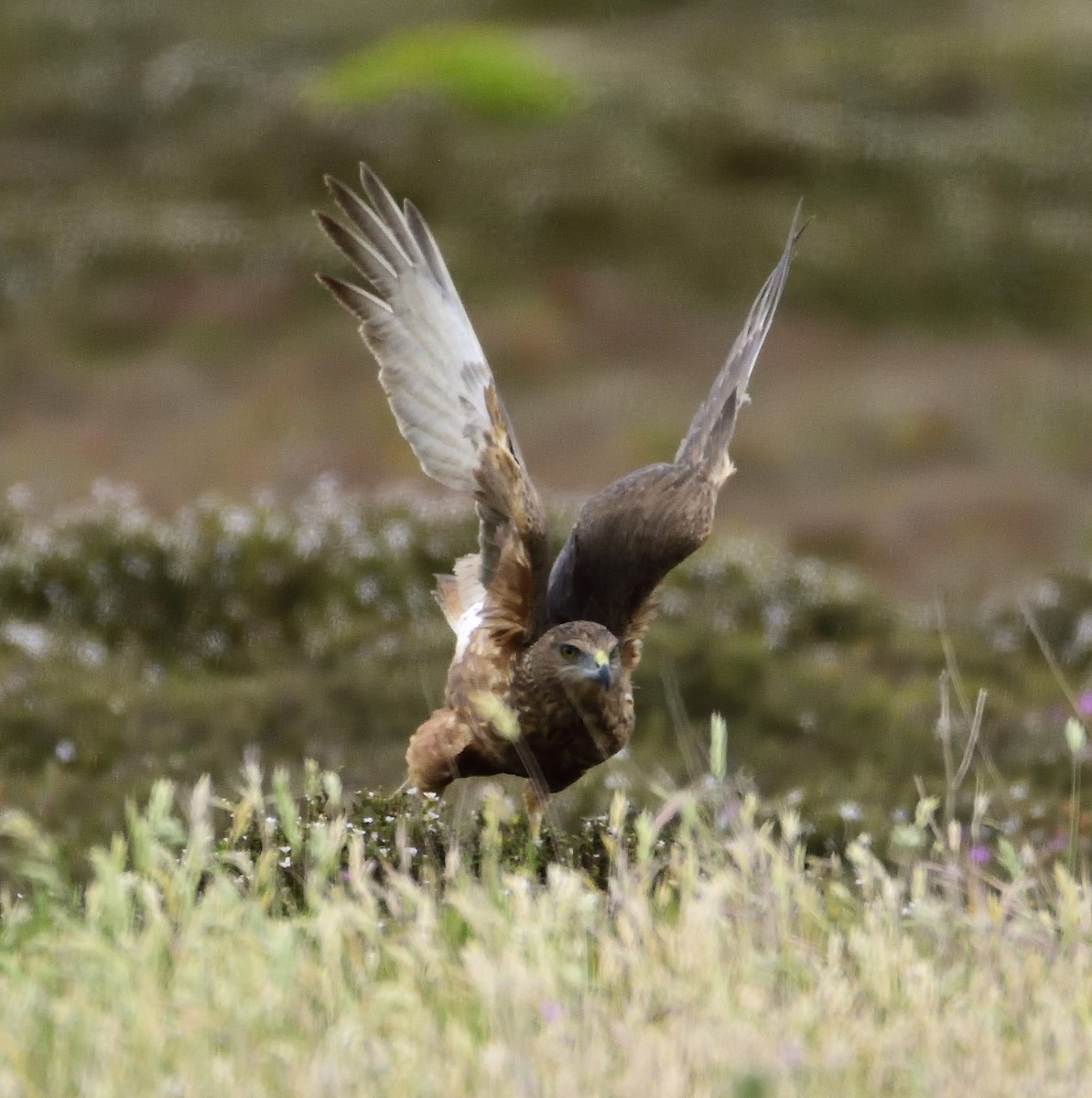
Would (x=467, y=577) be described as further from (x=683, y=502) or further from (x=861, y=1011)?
(x=861, y=1011)

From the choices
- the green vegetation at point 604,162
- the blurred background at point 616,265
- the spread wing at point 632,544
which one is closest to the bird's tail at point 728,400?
the spread wing at point 632,544

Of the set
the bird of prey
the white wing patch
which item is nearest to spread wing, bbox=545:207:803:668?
the bird of prey

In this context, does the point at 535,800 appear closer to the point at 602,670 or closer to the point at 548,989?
the point at 602,670

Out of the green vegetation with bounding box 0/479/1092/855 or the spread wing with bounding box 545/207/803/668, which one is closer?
the spread wing with bounding box 545/207/803/668

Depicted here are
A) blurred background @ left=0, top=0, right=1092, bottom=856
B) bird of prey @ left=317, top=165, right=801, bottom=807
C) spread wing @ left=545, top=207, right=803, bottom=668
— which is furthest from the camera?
blurred background @ left=0, top=0, right=1092, bottom=856

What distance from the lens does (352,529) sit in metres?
10.6

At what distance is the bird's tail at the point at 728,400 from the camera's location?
5.93 m

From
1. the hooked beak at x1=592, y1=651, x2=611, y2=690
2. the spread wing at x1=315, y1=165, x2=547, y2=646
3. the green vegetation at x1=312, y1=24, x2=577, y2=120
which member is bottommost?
the hooked beak at x1=592, y1=651, x2=611, y2=690

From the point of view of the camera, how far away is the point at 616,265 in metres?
22.6

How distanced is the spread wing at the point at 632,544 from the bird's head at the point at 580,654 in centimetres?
39

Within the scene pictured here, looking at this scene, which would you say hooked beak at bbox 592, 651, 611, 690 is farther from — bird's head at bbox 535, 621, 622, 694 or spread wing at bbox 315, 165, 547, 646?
spread wing at bbox 315, 165, 547, 646

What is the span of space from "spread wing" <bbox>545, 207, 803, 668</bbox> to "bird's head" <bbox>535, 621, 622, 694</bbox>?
39 cm

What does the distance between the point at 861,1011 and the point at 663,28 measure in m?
31.3

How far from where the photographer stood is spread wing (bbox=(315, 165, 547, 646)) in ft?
17.1
